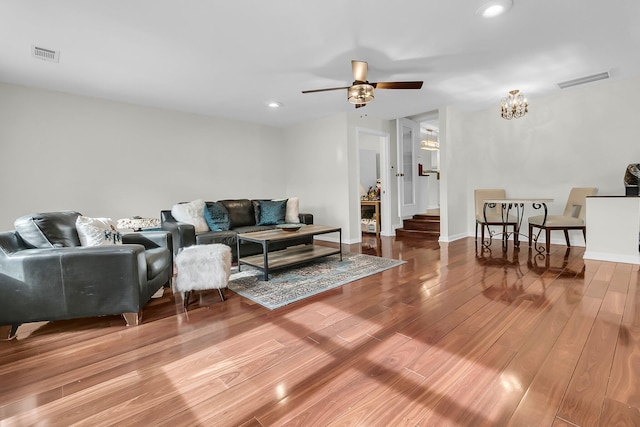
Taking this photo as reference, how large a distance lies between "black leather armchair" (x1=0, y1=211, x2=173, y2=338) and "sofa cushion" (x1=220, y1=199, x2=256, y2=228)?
94.5 inches

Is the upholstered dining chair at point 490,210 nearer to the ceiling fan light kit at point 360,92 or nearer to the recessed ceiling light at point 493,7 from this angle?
the ceiling fan light kit at point 360,92

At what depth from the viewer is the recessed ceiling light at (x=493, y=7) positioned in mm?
2256

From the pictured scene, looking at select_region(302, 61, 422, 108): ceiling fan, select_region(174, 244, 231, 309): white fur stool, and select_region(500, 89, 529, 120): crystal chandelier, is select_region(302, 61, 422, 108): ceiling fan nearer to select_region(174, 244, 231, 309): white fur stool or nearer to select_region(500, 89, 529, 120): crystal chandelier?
select_region(500, 89, 529, 120): crystal chandelier

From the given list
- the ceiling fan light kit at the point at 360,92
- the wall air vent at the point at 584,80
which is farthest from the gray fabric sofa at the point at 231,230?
the wall air vent at the point at 584,80

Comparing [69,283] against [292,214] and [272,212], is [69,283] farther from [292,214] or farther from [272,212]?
[292,214]

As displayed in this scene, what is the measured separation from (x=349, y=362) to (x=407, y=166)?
5510 millimetres

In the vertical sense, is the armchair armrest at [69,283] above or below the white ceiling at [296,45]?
below

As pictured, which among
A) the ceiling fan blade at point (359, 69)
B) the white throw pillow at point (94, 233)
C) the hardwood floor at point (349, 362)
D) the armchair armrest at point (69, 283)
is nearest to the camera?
the hardwood floor at point (349, 362)

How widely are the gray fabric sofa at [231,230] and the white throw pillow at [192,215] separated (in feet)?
0.33

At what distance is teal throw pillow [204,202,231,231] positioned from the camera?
4191 millimetres

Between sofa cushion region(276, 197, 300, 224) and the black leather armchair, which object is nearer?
the black leather armchair

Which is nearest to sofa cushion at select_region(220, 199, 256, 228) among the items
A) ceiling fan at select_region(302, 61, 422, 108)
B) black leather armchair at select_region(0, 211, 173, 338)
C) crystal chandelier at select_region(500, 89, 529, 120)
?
black leather armchair at select_region(0, 211, 173, 338)

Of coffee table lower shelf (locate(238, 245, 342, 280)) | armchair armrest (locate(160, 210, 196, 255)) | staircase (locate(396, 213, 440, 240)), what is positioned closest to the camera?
coffee table lower shelf (locate(238, 245, 342, 280))

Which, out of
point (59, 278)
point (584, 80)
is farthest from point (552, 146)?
point (59, 278)
